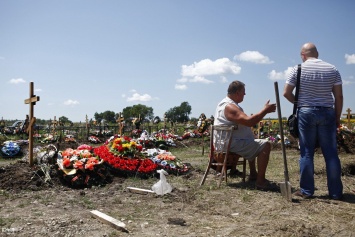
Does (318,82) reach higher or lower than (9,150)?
higher

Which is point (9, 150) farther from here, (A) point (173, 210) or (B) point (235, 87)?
(A) point (173, 210)

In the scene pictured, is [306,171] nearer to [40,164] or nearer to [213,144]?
[213,144]

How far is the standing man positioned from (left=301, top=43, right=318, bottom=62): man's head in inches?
5.1

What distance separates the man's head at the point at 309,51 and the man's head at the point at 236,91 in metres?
1.06

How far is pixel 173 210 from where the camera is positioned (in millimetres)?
4012

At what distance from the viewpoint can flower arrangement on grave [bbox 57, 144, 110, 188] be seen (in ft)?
18.5

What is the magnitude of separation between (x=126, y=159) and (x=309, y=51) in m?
4.01

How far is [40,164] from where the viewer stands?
6.21 metres

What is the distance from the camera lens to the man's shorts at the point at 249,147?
5023mm

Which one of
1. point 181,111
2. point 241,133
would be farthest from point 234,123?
point 181,111

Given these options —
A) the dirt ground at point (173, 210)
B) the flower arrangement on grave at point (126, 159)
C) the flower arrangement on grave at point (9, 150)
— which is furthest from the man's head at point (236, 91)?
the flower arrangement on grave at point (9, 150)

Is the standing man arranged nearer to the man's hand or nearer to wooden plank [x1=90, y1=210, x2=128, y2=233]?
the man's hand

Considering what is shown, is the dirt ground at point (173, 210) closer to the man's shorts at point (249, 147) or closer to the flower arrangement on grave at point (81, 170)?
the flower arrangement on grave at point (81, 170)

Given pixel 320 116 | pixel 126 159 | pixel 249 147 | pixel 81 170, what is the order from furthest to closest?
pixel 126 159
pixel 81 170
pixel 249 147
pixel 320 116
